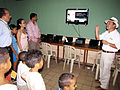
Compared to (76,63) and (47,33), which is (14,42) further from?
(76,63)

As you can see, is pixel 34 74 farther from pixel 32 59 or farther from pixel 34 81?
pixel 32 59

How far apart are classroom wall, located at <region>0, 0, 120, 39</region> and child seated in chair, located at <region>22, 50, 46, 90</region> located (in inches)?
110

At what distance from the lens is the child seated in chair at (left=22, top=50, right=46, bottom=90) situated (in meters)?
1.20

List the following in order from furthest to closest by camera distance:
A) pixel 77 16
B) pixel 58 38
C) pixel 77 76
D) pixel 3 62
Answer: pixel 58 38
pixel 77 16
pixel 77 76
pixel 3 62

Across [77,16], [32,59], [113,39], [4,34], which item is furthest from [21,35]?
[113,39]

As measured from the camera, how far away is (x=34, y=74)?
1245mm

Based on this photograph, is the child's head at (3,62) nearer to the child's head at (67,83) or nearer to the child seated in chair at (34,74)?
the child seated in chair at (34,74)

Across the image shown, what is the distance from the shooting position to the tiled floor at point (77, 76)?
2588 millimetres

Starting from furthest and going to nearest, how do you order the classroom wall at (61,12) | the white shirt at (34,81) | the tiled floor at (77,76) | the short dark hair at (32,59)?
the classroom wall at (61,12) → the tiled floor at (77,76) → the short dark hair at (32,59) → the white shirt at (34,81)

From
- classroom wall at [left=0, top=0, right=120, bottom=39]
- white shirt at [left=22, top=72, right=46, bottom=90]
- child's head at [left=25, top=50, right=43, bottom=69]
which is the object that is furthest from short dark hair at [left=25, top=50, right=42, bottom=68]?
classroom wall at [left=0, top=0, right=120, bottom=39]

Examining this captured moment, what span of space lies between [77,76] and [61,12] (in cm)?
244

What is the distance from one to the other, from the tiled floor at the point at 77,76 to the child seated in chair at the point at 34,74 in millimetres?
1408

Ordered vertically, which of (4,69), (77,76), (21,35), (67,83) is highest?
(21,35)

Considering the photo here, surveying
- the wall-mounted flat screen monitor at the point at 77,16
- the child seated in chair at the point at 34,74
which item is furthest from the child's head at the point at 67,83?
the wall-mounted flat screen monitor at the point at 77,16
